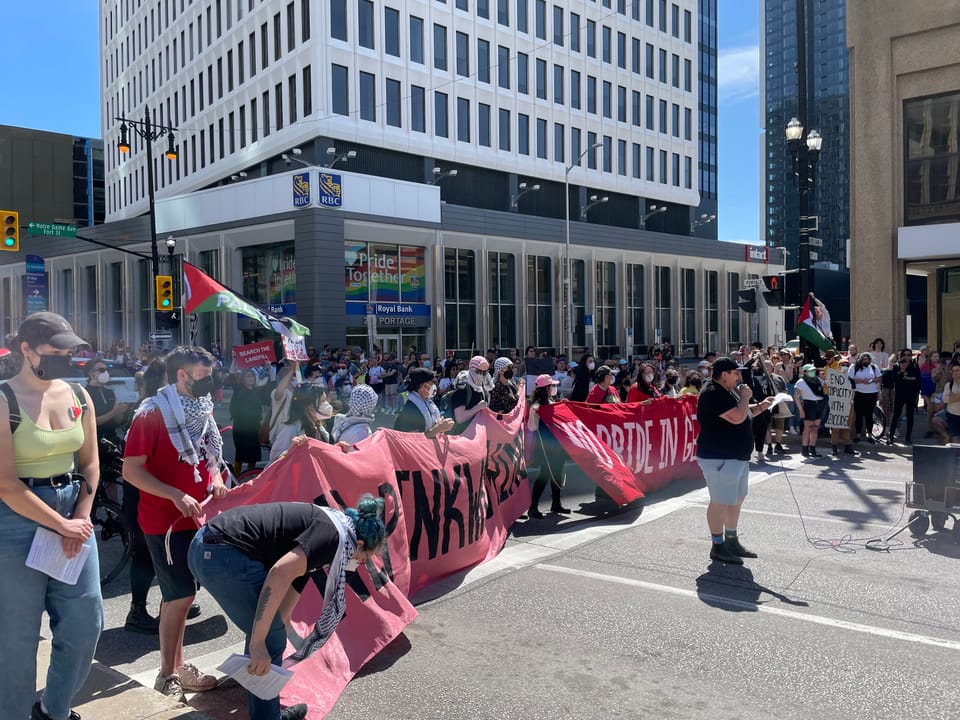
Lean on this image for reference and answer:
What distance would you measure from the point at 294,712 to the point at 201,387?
195 cm

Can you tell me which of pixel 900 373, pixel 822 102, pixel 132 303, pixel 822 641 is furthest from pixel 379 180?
pixel 822 102

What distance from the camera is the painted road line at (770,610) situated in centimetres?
520

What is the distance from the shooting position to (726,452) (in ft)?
23.1

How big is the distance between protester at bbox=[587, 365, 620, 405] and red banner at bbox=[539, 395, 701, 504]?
2.43 feet

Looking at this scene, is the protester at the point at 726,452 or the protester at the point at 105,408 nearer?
the protester at the point at 726,452

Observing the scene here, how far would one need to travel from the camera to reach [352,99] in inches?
1422

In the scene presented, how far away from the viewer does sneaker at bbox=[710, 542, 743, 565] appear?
698 cm

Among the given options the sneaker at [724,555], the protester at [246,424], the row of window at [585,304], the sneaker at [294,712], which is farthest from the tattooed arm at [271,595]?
the row of window at [585,304]

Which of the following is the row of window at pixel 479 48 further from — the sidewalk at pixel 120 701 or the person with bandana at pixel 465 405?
the sidewalk at pixel 120 701

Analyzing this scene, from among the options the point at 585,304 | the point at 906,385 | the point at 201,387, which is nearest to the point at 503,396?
the point at 201,387

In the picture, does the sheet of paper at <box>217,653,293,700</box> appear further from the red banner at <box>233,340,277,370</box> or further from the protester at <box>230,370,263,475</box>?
the red banner at <box>233,340,277,370</box>

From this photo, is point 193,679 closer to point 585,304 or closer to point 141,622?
point 141,622

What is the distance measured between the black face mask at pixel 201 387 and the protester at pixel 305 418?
218 cm

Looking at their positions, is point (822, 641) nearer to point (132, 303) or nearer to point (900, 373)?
point (900, 373)
